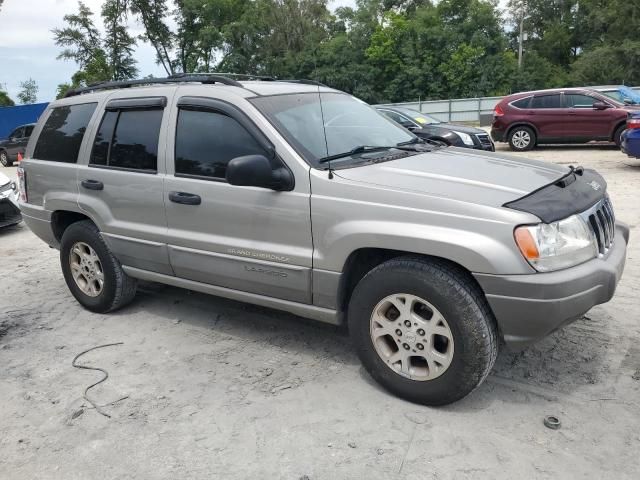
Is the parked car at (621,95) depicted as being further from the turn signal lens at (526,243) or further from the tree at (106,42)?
the tree at (106,42)

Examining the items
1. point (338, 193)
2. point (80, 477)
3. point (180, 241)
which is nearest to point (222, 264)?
point (180, 241)

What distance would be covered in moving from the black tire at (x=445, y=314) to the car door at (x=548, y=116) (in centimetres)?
1224

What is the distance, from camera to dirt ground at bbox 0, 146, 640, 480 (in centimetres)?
278

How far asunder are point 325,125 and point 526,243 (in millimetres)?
1673

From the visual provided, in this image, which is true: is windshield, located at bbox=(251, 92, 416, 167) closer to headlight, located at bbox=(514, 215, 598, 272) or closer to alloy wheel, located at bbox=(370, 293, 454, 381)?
alloy wheel, located at bbox=(370, 293, 454, 381)

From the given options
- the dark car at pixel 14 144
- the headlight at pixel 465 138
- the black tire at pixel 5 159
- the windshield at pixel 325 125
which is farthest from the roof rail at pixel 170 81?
the black tire at pixel 5 159

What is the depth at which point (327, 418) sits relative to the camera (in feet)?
10.4

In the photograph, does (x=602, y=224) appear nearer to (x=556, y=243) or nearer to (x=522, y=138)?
(x=556, y=243)

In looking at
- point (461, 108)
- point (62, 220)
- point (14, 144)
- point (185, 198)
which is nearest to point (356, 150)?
point (185, 198)

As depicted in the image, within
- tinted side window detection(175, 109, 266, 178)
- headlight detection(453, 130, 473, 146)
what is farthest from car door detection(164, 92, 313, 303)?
headlight detection(453, 130, 473, 146)

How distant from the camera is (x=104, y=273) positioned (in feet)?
15.4

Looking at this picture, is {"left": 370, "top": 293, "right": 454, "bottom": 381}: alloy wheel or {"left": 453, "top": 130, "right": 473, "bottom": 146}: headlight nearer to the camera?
{"left": 370, "top": 293, "right": 454, "bottom": 381}: alloy wheel

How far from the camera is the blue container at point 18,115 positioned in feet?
110

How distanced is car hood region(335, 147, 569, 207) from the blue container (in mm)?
34770
